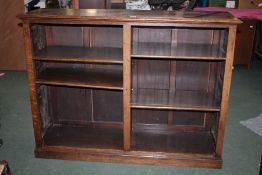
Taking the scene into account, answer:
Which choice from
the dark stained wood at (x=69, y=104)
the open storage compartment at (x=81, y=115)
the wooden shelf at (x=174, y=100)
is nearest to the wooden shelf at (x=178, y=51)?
the wooden shelf at (x=174, y=100)

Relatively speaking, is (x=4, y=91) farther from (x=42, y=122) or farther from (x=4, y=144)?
(x=42, y=122)

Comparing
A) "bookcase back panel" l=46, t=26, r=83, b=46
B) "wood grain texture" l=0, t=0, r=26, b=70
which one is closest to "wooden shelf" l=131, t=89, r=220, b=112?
"bookcase back panel" l=46, t=26, r=83, b=46

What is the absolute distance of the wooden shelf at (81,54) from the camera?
2260 mm

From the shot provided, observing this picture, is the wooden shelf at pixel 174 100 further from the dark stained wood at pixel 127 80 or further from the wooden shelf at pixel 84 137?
the wooden shelf at pixel 84 137

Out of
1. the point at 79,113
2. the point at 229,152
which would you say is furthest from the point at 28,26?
the point at 229,152

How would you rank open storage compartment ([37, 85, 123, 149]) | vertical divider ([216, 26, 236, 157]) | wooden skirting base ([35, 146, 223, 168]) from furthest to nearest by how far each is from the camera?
open storage compartment ([37, 85, 123, 149]), wooden skirting base ([35, 146, 223, 168]), vertical divider ([216, 26, 236, 157])

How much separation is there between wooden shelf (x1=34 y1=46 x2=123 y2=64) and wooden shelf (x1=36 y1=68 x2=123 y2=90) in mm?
195

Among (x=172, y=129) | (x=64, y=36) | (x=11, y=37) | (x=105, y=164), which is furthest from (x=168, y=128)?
(x=11, y=37)

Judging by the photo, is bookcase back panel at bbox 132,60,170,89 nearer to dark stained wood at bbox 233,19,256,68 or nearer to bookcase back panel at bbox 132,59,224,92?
bookcase back panel at bbox 132,59,224,92

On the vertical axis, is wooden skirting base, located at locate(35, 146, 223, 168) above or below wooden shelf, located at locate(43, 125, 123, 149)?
below

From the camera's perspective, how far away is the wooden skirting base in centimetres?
245

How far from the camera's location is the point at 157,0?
15.5 feet

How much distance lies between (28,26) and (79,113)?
1.02m

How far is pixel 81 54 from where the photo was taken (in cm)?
240
